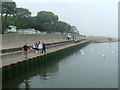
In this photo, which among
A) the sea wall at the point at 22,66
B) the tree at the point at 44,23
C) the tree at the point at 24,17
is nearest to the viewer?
the sea wall at the point at 22,66

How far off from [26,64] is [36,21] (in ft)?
226

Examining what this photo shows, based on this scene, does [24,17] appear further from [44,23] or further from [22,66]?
[22,66]

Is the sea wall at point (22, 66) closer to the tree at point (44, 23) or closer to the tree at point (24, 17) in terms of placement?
the tree at point (44, 23)

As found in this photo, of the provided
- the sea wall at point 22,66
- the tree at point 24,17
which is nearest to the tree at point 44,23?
the tree at point 24,17

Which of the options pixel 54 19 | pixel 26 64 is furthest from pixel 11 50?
pixel 54 19

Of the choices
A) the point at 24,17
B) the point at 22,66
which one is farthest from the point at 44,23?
the point at 22,66

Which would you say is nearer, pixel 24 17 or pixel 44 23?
pixel 44 23

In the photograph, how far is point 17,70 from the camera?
19141 millimetres

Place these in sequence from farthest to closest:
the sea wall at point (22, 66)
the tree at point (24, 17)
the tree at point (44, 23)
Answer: the tree at point (24, 17), the tree at point (44, 23), the sea wall at point (22, 66)

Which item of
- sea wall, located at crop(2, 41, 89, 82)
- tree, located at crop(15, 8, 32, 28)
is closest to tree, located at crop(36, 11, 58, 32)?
tree, located at crop(15, 8, 32, 28)

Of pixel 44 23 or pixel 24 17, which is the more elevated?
pixel 24 17

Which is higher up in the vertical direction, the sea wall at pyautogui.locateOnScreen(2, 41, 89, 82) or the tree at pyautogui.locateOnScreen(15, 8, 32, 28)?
the tree at pyautogui.locateOnScreen(15, 8, 32, 28)

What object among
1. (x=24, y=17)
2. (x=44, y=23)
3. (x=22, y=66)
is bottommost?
(x=22, y=66)

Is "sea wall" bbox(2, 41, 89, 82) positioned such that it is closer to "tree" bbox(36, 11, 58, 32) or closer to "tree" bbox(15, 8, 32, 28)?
"tree" bbox(36, 11, 58, 32)
